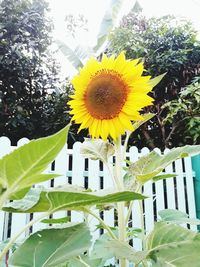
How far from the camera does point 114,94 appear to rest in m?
0.70

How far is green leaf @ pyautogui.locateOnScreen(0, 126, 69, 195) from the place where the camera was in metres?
0.39

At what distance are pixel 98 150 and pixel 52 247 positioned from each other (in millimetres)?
332

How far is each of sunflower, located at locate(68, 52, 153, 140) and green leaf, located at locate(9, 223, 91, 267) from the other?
234mm

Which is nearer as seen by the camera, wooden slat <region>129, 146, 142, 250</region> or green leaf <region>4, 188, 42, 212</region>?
green leaf <region>4, 188, 42, 212</region>

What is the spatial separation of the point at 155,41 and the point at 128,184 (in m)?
3.37

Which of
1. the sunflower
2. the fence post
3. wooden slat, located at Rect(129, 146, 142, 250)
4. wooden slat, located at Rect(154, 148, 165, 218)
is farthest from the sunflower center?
the fence post

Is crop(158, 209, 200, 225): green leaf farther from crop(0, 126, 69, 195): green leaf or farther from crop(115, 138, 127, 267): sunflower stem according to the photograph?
crop(0, 126, 69, 195): green leaf

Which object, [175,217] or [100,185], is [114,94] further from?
[100,185]

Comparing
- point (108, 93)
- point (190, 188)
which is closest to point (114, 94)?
point (108, 93)

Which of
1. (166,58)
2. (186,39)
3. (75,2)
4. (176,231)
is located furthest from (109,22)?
(75,2)

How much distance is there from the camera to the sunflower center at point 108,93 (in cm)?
69

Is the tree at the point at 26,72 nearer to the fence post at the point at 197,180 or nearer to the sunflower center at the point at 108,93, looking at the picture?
the fence post at the point at 197,180

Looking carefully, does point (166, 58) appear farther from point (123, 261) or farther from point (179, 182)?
point (123, 261)

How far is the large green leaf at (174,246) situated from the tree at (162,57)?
9.68 ft
